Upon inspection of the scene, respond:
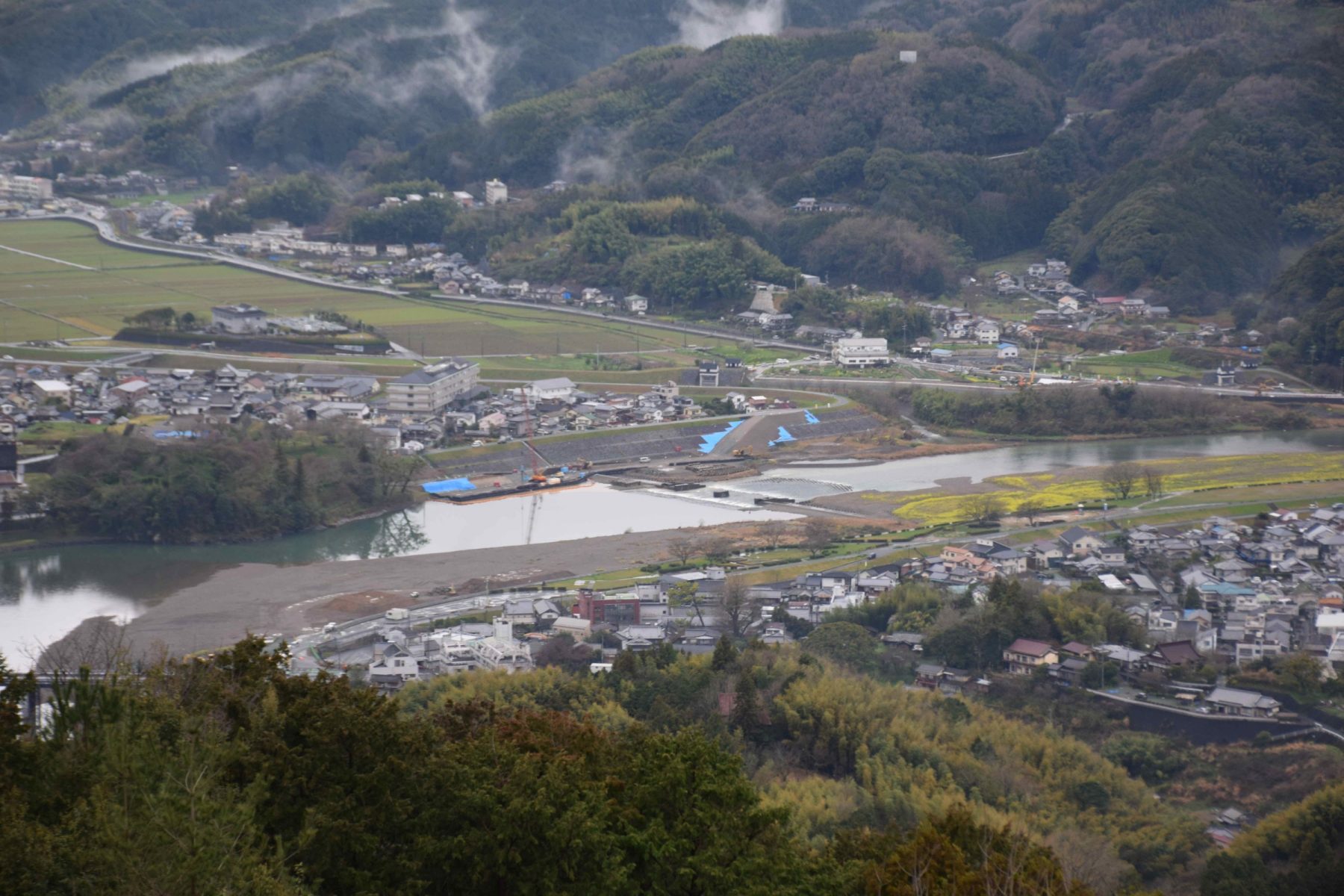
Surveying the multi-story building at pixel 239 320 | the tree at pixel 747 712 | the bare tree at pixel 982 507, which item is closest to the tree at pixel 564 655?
the tree at pixel 747 712

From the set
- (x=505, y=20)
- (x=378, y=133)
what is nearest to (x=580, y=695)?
(x=378, y=133)

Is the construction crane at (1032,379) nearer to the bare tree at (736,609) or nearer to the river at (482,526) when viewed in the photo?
the river at (482,526)

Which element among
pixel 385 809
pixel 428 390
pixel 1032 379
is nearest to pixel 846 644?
pixel 385 809

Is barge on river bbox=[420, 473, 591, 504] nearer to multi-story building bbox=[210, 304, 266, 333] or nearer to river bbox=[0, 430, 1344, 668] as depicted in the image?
river bbox=[0, 430, 1344, 668]

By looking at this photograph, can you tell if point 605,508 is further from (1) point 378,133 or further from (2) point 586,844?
(1) point 378,133

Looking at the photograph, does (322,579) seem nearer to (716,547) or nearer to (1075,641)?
(716,547)

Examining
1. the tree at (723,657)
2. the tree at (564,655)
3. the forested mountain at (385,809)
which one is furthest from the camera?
the tree at (564,655)
